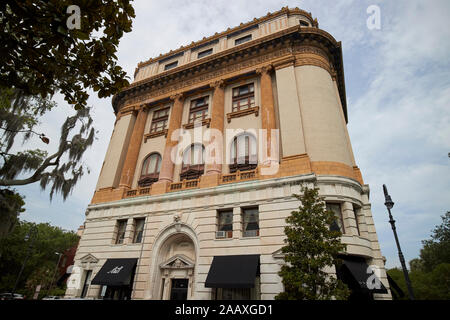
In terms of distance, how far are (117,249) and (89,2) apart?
19.7 metres

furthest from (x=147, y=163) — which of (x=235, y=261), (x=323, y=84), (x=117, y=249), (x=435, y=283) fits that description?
(x=435, y=283)

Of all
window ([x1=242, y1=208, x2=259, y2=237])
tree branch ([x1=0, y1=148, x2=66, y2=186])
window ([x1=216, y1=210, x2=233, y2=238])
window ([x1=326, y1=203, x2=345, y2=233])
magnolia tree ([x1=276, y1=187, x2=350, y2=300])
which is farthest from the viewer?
window ([x1=216, y1=210, x2=233, y2=238])

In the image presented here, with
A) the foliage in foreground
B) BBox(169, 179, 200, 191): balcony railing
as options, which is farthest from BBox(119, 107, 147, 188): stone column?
the foliage in foreground

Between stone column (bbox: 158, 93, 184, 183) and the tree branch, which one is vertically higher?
stone column (bbox: 158, 93, 184, 183)

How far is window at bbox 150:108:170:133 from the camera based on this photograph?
26859 millimetres

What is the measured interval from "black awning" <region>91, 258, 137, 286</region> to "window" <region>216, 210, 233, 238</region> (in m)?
7.28

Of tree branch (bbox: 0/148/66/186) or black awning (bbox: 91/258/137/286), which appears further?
black awning (bbox: 91/258/137/286)

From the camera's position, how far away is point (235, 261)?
1574 centimetres

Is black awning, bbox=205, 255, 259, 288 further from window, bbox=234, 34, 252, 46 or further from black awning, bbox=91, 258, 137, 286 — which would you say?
window, bbox=234, 34, 252, 46

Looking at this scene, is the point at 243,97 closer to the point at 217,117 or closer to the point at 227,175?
the point at 217,117

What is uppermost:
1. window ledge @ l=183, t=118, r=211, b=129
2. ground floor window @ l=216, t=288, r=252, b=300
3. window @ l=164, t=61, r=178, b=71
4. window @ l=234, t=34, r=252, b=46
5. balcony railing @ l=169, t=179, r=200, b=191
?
window @ l=164, t=61, r=178, b=71
